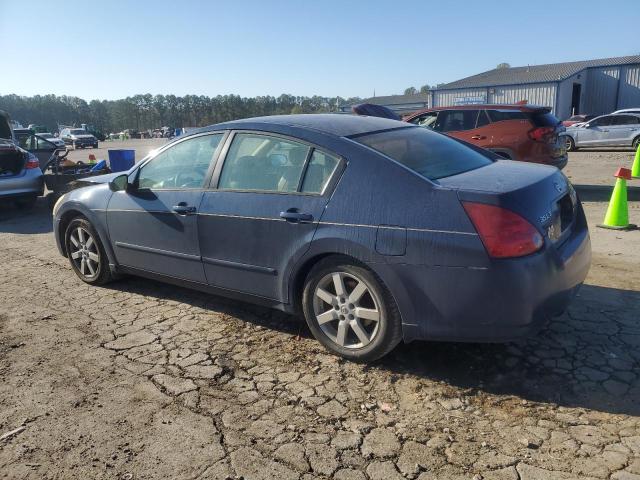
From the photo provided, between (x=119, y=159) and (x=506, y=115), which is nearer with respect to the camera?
(x=506, y=115)

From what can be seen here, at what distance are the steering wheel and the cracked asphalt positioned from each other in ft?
3.61

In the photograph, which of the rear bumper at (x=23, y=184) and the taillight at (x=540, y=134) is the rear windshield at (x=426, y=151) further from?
the rear bumper at (x=23, y=184)

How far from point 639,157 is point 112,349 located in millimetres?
13340

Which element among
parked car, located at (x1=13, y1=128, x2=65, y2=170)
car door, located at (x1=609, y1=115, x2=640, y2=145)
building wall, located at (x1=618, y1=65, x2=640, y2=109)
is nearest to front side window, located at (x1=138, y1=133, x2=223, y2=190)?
parked car, located at (x1=13, y1=128, x2=65, y2=170)

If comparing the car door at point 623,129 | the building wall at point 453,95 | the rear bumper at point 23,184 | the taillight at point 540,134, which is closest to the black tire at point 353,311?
the taillight at point 540,134

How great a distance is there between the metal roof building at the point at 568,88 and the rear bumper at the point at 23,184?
31.1 metres

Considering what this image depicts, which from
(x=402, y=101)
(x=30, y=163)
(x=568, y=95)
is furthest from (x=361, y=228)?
(x=402, y=101)

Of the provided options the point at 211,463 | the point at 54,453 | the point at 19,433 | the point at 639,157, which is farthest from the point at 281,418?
the point at 639,157

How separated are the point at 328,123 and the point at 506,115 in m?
6.87

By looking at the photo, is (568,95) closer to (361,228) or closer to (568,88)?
(568,88)

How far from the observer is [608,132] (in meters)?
18.9

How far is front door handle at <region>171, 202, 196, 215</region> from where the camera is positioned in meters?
4.02

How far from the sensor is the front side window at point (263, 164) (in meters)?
3.58

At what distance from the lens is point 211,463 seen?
2488 millimetres
